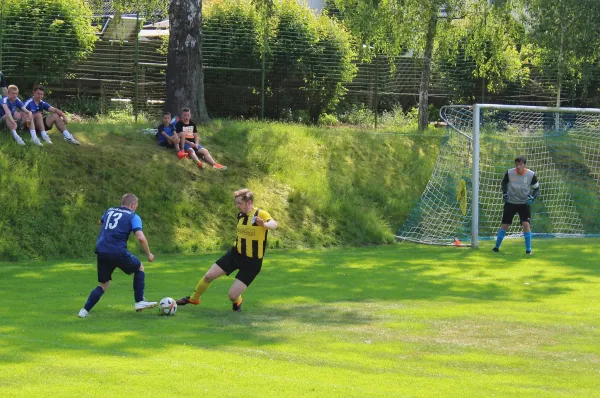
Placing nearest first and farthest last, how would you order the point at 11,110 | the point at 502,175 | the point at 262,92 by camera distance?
the point at 11,110 < the point at 502,175 < the point at 262,92

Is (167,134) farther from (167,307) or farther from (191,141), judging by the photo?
(167,307)

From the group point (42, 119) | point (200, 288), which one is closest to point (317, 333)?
point (200, 288)

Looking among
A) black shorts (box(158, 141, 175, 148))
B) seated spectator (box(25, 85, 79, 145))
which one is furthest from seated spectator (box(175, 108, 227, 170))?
seated spectator (box(25, 85, 79, 145))

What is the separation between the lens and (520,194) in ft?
69.4

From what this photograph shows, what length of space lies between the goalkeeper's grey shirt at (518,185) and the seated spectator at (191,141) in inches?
278

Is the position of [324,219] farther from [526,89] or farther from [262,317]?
[526,89]

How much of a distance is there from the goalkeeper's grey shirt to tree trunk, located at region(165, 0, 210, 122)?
353 inches

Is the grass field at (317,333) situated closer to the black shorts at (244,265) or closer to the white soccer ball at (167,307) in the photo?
the white soccer ball at (167,307)

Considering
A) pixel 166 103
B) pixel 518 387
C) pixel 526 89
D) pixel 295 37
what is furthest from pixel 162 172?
pixel 526 89

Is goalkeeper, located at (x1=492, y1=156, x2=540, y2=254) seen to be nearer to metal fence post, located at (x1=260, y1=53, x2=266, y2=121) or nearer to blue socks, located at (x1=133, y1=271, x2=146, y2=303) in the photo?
blue socks, located at (x1=133, y1=271, x2=146, y2=303)

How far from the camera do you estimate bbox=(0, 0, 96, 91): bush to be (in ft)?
89.2

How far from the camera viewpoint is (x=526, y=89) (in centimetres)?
3628

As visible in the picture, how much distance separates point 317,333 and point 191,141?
1307 cm

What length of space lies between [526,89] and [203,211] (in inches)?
693
